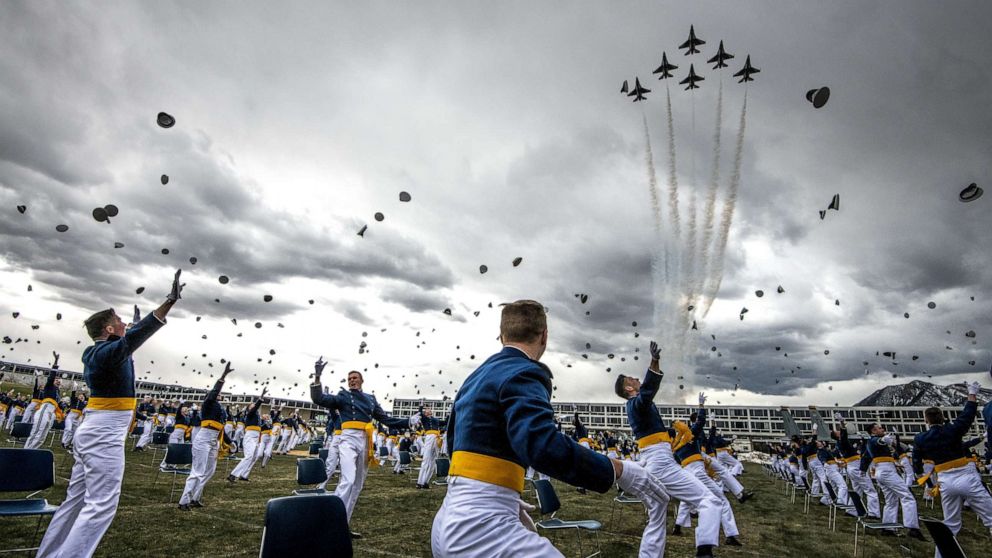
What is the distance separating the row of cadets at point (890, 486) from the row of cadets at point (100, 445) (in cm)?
1609

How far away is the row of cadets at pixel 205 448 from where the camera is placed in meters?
10.4

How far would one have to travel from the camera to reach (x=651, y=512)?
703cm

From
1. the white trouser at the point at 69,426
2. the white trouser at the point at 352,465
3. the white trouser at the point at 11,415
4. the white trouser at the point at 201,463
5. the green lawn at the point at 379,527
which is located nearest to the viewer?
the green lawn at the point at 379,527

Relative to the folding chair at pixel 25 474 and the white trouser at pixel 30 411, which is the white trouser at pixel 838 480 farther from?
the white trouser at pixel 30 411

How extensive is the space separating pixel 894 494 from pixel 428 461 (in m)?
14.9

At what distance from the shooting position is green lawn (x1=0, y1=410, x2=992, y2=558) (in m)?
7.54

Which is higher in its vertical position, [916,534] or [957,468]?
[957,468]

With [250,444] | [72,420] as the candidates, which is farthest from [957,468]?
[72,420]

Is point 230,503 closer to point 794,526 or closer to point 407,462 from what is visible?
point 407,462

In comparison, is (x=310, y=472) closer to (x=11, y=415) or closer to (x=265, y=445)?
(x=265, y=445)

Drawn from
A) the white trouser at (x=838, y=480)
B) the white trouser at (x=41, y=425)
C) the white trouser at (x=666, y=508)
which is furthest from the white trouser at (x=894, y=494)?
the white trouser at (x=41, y=425)

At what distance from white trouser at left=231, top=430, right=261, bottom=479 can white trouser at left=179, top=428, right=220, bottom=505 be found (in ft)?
17.1

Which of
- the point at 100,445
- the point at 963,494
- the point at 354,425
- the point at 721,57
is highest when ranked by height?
the point at 721,57

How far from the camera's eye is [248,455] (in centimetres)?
1647
